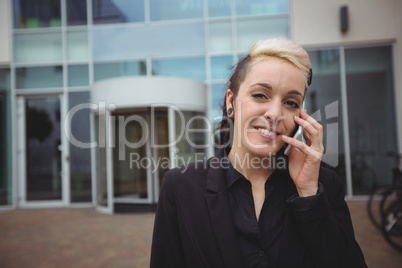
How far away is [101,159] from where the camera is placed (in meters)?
6.76

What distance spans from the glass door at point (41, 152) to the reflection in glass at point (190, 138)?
3224 millimetres

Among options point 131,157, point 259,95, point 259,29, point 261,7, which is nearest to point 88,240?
point 131,157

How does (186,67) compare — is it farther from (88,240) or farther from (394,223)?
(394,223)

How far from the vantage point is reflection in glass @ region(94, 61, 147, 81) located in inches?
284

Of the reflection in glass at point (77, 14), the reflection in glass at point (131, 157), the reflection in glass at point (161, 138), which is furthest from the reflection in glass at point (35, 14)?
the reflection in glass at point (161, 138)

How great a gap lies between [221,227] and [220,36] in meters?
6.70

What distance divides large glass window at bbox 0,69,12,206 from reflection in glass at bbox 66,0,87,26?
2.04m

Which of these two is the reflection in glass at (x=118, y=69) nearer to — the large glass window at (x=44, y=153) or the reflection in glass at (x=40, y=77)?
the reflection in glass at (x=40, y=77)

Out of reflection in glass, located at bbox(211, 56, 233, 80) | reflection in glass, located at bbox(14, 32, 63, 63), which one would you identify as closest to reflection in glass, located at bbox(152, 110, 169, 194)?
reflection in glass, located at bbox(211, 56, 233, 80)

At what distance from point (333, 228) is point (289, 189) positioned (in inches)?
7.9

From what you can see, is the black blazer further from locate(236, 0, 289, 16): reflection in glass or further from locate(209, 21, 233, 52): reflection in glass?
locate(236, 0, 289, 16): reflection in glass

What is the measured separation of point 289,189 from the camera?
3.69 feet

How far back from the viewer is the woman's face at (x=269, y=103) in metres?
1.04

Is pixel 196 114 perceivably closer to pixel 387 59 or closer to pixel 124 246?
pixel 124 246
